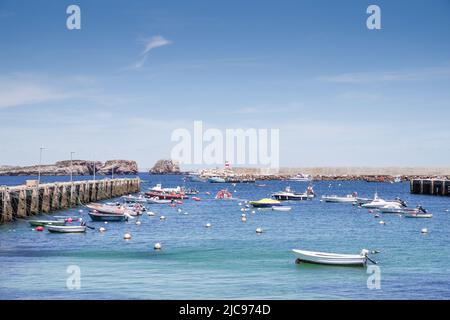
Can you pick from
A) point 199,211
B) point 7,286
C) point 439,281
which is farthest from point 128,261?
point 199,211

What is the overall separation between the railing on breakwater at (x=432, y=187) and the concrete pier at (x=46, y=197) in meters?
68.0

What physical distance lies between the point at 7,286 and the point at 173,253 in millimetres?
14046

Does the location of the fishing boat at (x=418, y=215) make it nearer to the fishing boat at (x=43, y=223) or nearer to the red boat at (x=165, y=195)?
the fishing boat at (x=43, y=223)

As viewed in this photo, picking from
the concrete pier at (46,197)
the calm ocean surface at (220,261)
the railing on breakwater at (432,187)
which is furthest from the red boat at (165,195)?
the railing on breakwater at (432,187)

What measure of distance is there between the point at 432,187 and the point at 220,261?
10175 centimetres

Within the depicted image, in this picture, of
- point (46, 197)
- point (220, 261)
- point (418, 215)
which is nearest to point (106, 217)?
point (46, 197)

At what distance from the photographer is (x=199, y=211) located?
81.6 m

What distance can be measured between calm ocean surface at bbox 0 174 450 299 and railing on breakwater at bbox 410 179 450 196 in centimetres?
6418

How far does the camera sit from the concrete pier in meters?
58.4

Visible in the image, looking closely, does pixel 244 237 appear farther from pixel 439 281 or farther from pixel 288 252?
pixel 439 281

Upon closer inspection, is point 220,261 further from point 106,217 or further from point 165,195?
point 165,195

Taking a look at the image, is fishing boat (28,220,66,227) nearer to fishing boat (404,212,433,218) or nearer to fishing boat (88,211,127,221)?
fishing boat (88,211,127,221)

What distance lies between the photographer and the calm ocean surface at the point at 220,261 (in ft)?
93.0
